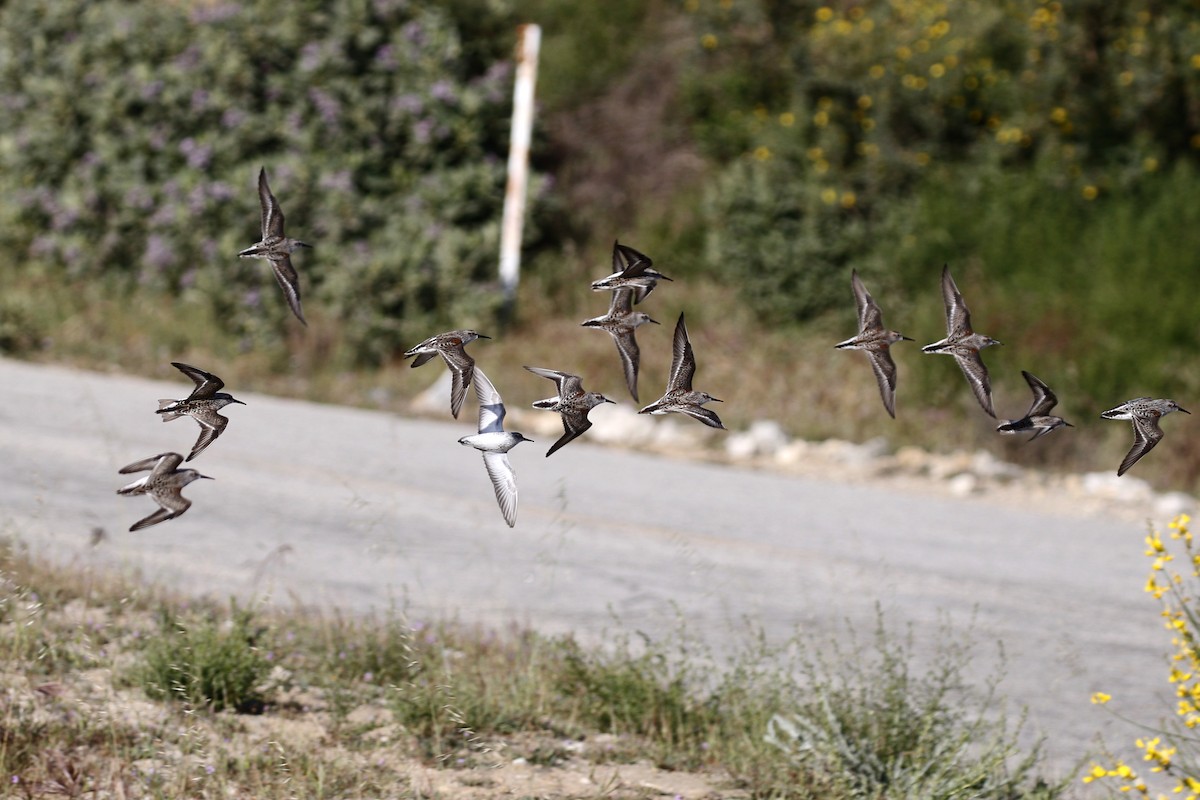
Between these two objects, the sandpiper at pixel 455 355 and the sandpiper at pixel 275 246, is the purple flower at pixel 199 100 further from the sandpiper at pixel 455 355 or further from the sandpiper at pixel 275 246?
the sandpiper at pixel 455 355

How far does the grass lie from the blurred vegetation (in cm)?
680

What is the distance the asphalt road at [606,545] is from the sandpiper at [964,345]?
103 inches

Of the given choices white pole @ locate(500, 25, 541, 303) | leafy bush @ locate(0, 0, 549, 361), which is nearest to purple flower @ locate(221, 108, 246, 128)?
leafy bush @ locate(0, 0, 549, 361)

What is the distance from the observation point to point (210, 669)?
4.25 metres

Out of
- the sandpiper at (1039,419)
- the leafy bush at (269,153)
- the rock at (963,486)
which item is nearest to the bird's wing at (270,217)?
the sandpiper at (1039,419)


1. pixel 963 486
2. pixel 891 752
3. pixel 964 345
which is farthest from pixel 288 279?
pixel 963 486

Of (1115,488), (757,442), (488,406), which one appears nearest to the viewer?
(488,406)

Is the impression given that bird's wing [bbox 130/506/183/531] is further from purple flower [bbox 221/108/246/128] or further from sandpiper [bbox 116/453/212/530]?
purple flower [bbox 221/108/246/128]

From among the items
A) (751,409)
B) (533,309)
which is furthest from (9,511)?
(533,309)

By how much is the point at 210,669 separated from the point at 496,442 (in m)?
2.37

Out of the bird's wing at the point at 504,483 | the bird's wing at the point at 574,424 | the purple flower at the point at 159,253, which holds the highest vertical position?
the purple flower at the point at 159,253

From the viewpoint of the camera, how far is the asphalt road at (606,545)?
612 cm

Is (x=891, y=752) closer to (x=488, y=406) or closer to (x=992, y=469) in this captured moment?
(x=488, y=406)

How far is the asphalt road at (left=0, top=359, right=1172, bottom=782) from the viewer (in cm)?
612
